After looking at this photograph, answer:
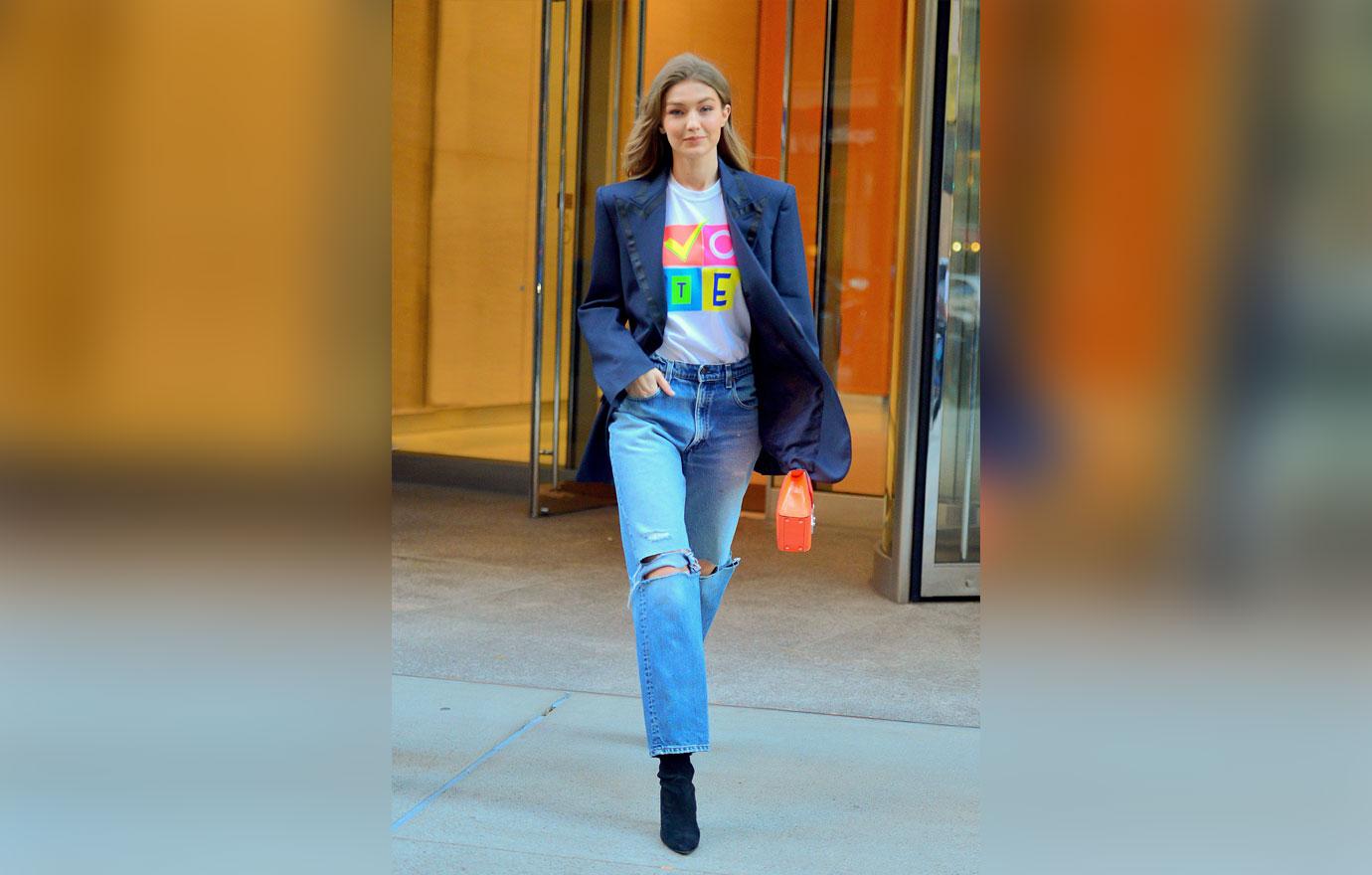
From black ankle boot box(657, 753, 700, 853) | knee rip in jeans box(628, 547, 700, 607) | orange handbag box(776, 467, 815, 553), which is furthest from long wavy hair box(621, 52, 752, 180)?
black ankle boot box(657, 753, 700, 853)

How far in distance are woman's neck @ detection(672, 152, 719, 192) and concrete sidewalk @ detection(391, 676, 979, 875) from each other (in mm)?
1493

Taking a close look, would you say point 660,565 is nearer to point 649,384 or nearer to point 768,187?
point 649,384

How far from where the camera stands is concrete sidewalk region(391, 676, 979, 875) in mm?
2877

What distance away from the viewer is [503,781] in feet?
10.9

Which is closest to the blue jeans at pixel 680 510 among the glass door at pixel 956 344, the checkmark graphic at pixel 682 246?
the checkmark graphic at pixel 682 246

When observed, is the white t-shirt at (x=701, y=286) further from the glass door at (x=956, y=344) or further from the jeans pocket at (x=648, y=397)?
the glass door at (x=956, y=344)

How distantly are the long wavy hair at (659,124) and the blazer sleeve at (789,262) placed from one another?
7.2 inches

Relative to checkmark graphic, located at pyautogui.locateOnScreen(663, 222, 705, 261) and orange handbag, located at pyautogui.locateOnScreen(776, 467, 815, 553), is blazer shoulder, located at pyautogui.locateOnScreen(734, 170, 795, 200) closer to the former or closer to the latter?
checkmark graphic, located at pyautogui.locateOnScreen(663, 222, 705, 261)

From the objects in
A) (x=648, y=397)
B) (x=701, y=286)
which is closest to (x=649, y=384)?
(x=648, y=397)
